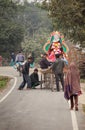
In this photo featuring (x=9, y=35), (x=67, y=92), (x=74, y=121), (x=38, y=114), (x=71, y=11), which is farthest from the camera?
(x=9, y=35)

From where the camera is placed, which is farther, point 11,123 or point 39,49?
point 39,49

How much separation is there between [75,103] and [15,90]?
9.32m

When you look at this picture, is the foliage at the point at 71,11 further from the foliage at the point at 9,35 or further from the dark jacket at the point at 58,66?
the foliage at the point at 9,35

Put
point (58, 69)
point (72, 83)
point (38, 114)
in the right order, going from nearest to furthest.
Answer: point (38, 114) < point (72, 83) < point (58, 69)

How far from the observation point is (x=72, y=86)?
17.6m

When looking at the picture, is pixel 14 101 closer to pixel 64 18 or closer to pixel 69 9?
pixel 64 18

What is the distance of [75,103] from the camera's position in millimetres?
17375

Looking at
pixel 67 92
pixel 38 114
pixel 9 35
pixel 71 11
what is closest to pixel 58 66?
pixel 67 92

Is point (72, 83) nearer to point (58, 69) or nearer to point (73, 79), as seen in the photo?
point (73, 79)

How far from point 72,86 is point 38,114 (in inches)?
71.7

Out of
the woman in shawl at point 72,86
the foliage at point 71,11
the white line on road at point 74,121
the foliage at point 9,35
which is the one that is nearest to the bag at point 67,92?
the woman in shawl at point 72,86

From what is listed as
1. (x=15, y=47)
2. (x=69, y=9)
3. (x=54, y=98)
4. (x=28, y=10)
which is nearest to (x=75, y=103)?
(x=69, y=9)

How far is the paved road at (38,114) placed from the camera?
14.0 m

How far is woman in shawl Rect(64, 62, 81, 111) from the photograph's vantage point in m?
17.4
